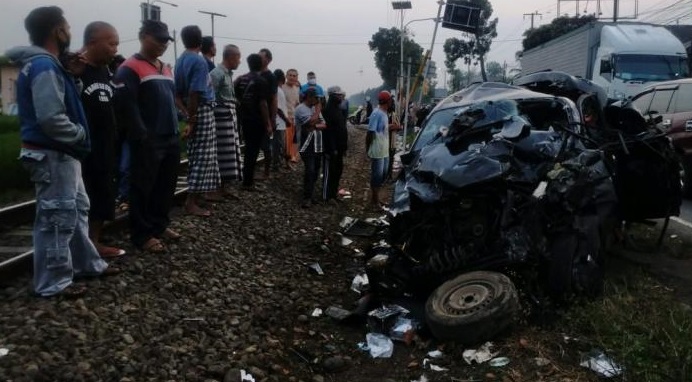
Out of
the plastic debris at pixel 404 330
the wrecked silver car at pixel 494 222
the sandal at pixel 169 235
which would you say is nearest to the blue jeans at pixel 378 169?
the wrecked silver car at pixel 494 222

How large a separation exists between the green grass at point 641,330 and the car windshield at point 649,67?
1513cm

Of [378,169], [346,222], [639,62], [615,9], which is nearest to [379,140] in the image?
[378,169]

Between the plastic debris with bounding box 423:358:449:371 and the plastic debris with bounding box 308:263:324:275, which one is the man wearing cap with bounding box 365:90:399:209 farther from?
the plastic debris with bounding box 423:358:449:371

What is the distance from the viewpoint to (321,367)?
13.6ft

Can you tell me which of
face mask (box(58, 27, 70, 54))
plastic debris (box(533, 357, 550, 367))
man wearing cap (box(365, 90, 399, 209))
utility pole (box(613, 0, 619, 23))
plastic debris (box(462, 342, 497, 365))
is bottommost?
plastic debris (box(462, 342, 497, 365))

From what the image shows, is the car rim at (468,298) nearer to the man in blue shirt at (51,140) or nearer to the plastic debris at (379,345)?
the plastic debris at (379,345)

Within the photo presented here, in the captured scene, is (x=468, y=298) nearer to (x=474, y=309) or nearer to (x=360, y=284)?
(x=474, y=309)

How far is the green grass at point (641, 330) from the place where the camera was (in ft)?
11.5

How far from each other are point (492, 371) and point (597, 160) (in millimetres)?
2262

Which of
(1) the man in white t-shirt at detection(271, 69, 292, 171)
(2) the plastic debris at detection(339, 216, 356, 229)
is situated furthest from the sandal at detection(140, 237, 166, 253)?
(1) the man in white t-shirt at detection(271, 69, 292, 171)

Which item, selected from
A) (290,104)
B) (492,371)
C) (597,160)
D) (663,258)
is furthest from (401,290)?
(290,104)

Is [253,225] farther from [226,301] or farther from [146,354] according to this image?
[146,354]

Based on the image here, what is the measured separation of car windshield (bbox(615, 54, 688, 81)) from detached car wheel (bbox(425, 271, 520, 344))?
16.2 m

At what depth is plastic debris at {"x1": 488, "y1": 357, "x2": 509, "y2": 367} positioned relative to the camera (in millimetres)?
3836
